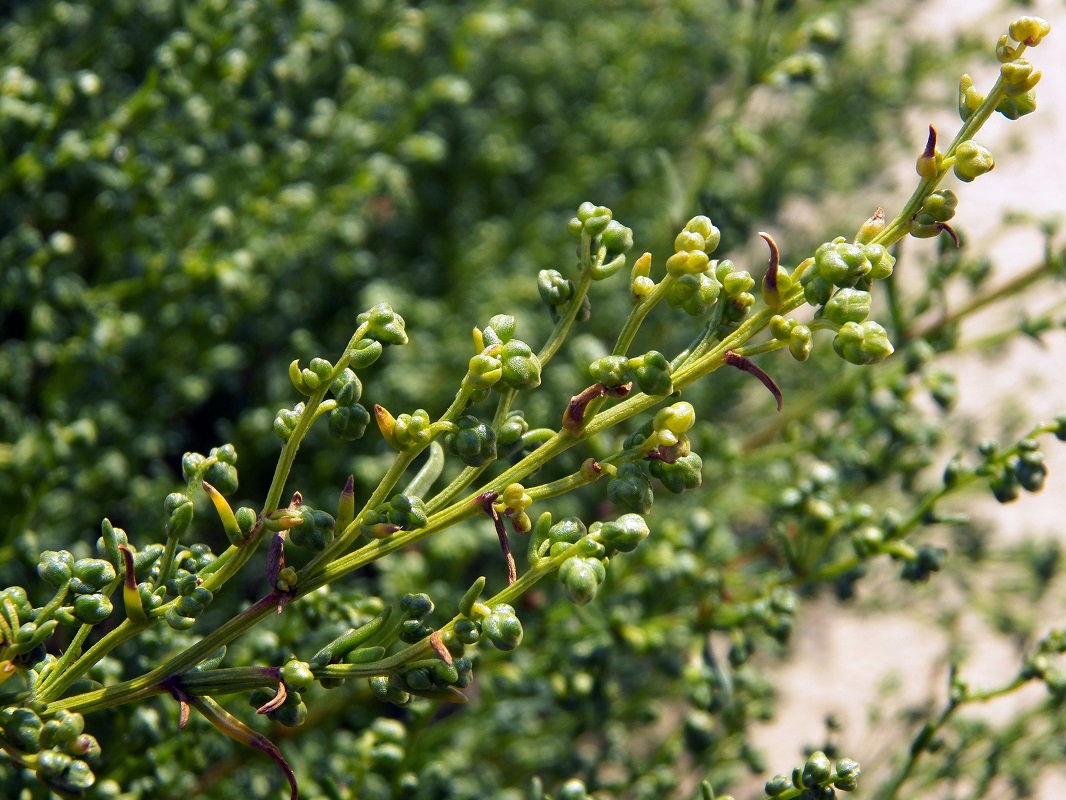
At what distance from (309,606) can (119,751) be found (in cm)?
33

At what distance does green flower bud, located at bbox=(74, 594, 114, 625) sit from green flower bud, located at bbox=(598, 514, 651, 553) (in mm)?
441

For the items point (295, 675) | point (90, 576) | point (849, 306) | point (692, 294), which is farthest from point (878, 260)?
point (90, 576)

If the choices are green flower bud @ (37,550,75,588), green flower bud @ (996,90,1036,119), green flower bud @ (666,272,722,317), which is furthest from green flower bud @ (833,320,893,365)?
green flower bud @ (37,550,75,588)

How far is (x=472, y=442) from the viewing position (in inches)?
35.5

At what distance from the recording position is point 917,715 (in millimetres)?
1886

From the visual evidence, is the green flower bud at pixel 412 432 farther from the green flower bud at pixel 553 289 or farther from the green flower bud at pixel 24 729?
the green flower bud at pixel 24 729

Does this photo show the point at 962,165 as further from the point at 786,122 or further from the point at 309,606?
the point at 786,122

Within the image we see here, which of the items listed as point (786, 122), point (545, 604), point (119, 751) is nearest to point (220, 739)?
point (119, 751)

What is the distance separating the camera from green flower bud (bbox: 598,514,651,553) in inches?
36.4

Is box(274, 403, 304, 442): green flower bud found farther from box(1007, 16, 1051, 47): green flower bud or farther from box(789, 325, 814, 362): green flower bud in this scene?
box(1007, 16, 1051, 47): green flower bud

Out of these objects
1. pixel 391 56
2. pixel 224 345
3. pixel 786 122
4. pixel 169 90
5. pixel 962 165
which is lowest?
pixel 224 345

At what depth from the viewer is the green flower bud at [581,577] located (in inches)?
33.3

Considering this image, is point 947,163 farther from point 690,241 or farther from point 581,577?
point 581,577

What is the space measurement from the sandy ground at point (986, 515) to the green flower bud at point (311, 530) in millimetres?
1539
